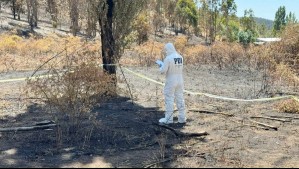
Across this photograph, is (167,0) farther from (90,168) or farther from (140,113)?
(90,168)

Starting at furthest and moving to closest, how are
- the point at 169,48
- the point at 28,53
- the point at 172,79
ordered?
the point at 28,53 → the point at 172,79 → the point at 169,48

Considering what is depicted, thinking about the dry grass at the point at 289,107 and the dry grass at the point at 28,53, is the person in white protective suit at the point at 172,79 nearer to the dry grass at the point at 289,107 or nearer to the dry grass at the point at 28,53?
the dry grass at the point at 289,107

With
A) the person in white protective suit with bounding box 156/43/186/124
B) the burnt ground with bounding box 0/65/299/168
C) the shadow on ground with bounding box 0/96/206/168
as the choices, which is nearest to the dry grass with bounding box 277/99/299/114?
the burnt ground with bounding box 0/65/299/168

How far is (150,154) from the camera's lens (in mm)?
6938

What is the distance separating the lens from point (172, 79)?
9.16 meters

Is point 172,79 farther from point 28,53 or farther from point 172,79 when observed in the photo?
point 28,53

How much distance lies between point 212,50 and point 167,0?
3934cm

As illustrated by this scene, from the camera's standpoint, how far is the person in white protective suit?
356 inches

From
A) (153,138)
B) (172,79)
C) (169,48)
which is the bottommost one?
(153,138)

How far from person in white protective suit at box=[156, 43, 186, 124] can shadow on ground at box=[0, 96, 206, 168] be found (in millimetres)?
293

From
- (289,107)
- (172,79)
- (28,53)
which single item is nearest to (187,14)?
(28,53)

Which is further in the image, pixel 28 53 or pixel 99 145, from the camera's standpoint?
pixel 28 53

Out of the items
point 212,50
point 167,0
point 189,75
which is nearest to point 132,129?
point 189,75

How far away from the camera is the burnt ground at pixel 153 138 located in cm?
663
